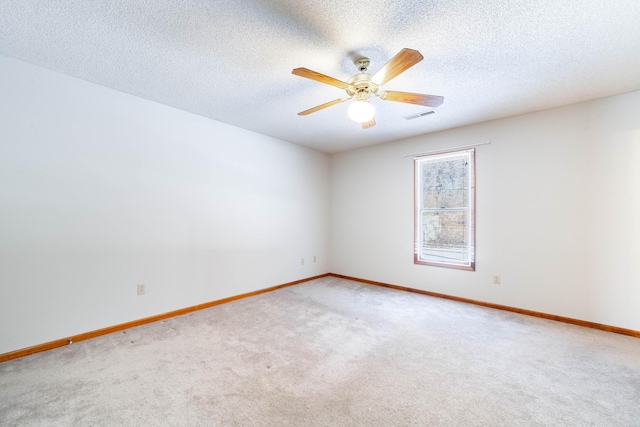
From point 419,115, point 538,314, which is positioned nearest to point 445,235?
point 538,314

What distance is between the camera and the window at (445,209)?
377 cm

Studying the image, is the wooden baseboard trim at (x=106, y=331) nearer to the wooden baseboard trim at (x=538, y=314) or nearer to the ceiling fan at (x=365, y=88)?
the wooden baseboard trim at (x=538, y=314)

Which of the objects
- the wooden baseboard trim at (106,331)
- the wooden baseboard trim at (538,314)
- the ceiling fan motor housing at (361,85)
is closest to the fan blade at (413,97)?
the ceiling fan motor housing at (361,85)

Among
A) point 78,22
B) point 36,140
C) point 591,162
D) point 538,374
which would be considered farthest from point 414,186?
point 36,140

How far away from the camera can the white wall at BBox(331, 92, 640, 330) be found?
274cm

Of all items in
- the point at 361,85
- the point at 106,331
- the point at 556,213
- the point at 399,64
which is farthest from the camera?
the point at 556,213

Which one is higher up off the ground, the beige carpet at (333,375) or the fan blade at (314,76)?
the fan blade at (314,76)

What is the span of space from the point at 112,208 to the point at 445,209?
4.26m

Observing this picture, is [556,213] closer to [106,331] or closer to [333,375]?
[333,375]

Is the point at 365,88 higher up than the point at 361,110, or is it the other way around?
the point at 365,88

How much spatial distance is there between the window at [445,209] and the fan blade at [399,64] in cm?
244

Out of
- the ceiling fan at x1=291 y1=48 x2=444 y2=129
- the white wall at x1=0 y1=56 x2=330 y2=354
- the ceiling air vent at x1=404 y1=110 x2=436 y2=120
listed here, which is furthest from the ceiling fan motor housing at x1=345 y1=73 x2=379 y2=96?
the white wall at x1=0 y1=56 x2=330 y2=354

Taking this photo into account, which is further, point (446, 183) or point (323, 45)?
point (446, 183)

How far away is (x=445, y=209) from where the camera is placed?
157 inches
